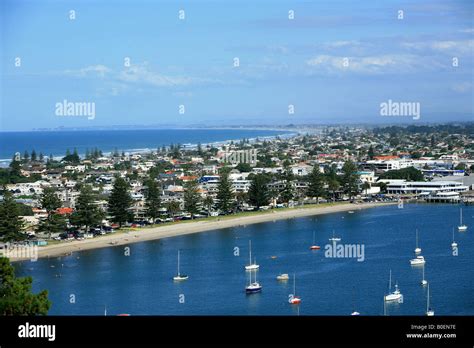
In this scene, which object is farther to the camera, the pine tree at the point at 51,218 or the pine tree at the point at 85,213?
the pine tree at the point at 85,213

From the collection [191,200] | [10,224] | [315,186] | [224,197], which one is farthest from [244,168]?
[10,224]

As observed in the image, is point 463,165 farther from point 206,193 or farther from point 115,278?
point 115,278

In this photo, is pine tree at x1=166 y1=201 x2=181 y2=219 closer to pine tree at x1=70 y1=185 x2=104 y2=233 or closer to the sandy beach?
the sandy beach

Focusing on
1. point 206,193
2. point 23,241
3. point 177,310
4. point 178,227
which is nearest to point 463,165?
point 206,193

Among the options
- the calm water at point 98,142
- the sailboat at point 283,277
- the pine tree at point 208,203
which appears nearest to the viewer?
the sailboat at point 283,277

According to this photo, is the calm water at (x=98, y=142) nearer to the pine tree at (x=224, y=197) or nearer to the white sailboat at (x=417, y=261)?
the pine tree at (x=224, y=197)

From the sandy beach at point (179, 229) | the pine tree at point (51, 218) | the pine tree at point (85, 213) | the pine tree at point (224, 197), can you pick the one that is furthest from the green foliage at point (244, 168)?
the pine tree at point (85, 213)

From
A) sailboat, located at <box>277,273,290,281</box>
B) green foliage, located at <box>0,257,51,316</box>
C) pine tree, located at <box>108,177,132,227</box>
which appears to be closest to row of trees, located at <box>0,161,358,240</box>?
pine tree, located at <box>108,177,132,227</box>
